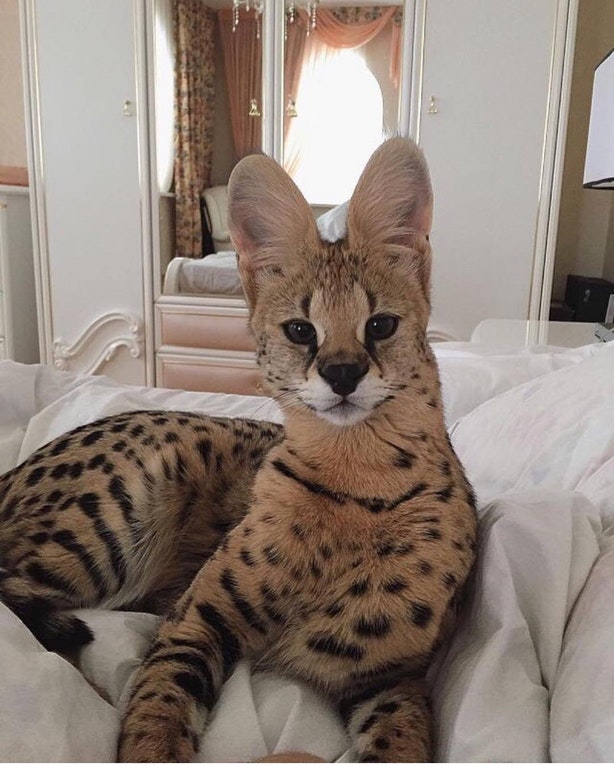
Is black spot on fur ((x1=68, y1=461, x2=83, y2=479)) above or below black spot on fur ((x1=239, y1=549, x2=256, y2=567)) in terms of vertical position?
above

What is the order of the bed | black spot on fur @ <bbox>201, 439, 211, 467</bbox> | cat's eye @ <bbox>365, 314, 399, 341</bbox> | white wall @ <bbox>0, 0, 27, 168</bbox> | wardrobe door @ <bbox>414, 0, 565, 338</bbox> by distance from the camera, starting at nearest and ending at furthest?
1. the bed
2. cat's eye @ <bbox>365, 314, 399, 341</bbox>
3. black spot on fur @ <bbox>201, 439, 211, 467</bbox>
4. wardrobe door @ <bbox>414, 0, 565, 338</bbox>
5. white wall @ <bbox>0, 0, 27, 168</bbox>

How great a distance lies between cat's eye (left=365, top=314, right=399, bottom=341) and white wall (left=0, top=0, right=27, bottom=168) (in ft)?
12.8

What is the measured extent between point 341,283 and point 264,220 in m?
0.17

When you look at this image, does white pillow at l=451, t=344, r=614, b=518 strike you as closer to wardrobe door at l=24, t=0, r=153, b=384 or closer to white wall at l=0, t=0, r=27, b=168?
wardrobe door at l=24, t=0, r=153, b=384

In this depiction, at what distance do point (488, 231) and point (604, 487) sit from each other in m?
2.36

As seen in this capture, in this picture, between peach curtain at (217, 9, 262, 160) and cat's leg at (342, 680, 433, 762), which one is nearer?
cat's leg at (342, 680, 433, 762)

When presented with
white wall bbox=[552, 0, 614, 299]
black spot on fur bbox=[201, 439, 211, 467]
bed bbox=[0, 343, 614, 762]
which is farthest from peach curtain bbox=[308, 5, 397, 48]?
black spot on fur bbox=[201, 439, 211, 467]

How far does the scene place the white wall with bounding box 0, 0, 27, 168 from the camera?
382 centimetres

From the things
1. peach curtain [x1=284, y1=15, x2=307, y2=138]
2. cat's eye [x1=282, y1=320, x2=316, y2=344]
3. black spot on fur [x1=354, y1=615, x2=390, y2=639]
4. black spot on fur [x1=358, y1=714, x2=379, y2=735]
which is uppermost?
peach curtain [x1=284, y1=15, x2=307, y2=138]

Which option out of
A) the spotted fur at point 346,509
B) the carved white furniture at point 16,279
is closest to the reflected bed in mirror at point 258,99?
the carved white furniture at point 16,279

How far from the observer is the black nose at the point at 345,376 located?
2.54 ft

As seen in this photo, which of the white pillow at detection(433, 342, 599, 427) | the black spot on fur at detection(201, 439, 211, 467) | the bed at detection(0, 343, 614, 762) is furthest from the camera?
the white pillow at detection(433, 342, 599, 427)

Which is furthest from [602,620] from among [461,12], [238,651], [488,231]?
[461,12]

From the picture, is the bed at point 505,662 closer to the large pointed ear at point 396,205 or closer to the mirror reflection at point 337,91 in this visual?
the large pointed ear at point 396,205
